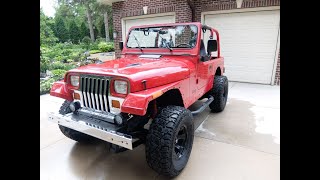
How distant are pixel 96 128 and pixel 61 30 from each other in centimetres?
2319

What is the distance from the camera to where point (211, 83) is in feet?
14.5

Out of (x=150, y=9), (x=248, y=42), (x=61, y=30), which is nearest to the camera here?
(x=248, y=42)

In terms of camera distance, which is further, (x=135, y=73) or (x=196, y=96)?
(x=196, y=96)

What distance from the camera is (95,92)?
257cm

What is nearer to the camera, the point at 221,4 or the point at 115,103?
the point at 115,103

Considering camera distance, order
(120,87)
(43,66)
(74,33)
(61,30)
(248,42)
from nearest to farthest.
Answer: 1. (120,87)
2. (248,42)
3. (43,66)
4. (61,30)
5. (74,33)

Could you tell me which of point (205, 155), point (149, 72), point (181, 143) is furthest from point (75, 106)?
point (205, 155)

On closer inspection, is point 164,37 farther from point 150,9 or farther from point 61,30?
point 61,30

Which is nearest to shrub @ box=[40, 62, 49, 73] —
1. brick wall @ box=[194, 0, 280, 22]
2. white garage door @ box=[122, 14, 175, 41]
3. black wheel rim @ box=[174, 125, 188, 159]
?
white garage door @ box=[122, 14, 175, 41]

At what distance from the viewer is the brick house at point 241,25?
7215mm
